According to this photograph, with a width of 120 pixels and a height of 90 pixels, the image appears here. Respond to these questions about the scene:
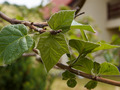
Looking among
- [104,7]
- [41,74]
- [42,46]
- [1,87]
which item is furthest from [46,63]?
[104,7]

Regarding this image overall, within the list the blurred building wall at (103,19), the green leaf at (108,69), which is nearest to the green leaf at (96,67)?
the green leaf at (108,69)

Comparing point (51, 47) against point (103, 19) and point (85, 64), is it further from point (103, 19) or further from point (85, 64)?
point (103, 19)

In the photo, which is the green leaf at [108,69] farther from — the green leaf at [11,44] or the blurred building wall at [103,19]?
the blurred building wall at [103,19]

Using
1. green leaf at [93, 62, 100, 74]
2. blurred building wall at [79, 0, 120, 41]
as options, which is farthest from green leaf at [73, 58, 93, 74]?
blurred building wall at [79, 0, 120, 41]

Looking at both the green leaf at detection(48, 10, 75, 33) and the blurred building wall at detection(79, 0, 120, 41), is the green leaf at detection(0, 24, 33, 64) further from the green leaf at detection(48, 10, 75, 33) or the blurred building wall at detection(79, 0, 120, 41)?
the blurred building wall at detection(79, 0, 120, 41)

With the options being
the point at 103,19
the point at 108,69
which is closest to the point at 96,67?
the point at 108,69

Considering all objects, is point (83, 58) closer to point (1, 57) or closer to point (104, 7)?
point (1, 57)

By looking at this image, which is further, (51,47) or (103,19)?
(103,19)
